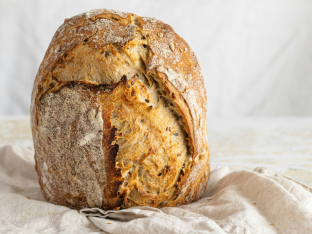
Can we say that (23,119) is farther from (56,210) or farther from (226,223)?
(226,223)

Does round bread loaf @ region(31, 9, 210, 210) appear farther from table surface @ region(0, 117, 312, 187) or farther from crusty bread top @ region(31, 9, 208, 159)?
table surface @ region(0, 117, 312, 187)

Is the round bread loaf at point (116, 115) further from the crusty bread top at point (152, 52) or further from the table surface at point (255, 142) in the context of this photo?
the table surface at point (255, 142)

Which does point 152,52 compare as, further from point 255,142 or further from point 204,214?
point 255,142

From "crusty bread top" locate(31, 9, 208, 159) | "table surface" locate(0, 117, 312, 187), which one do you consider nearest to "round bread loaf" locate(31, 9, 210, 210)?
"crusty bread top" locate(31, 9, 208, 159)

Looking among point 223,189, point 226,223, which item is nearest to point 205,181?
point 223,189

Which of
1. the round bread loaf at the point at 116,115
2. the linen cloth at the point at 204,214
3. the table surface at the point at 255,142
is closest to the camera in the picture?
the linen cloth at the point at 204,214

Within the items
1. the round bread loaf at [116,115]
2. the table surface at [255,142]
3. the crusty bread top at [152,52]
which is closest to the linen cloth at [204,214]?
the round bread loaf at [116,115]
